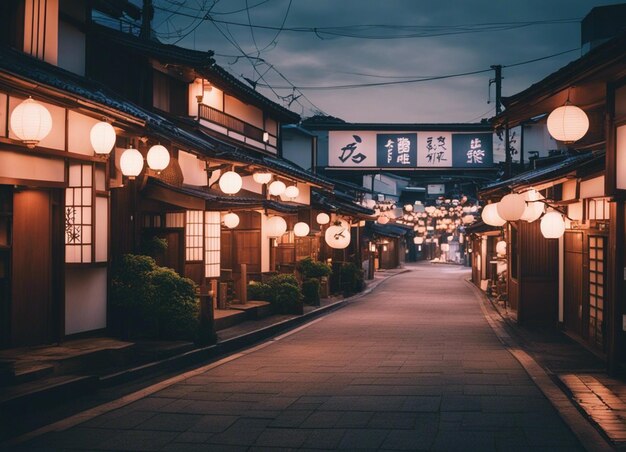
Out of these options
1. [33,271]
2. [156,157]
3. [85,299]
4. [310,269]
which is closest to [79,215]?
[33,271]

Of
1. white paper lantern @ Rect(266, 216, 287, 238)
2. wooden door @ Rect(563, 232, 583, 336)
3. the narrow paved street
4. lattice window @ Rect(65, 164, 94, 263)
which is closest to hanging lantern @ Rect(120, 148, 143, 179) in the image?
lattice window @ Rect(65, 164, 94, 263)

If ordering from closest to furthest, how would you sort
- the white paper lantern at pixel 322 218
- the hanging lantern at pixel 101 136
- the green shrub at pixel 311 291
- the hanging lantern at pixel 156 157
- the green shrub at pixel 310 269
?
the hanging lantern at pixel 101 136 → the hanging lantern at pixel 156 157 → the green shrub at pixel 311 291 → the green shrub at pixel 310 269 → the white paper lantern at pixel 322 218

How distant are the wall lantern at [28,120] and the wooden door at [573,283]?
48.2 feet

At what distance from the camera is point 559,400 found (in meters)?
11.8

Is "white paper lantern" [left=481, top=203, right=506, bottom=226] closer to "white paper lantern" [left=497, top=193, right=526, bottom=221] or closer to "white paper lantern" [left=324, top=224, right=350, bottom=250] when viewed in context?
"white paper lantern" [left=497, top=193, right=526, bottom=221]

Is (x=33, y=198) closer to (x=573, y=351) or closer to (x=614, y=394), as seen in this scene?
(x=614, y=394)

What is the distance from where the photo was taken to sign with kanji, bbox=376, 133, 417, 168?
45.4m

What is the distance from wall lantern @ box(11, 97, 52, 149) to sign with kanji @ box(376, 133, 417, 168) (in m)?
35.0

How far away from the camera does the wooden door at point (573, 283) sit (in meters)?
19.8

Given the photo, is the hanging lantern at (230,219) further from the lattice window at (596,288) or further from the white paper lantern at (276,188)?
the lattice window at (596,288)

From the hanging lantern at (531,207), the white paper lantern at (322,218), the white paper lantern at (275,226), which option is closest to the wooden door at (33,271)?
the hanging lantern at (531,207)

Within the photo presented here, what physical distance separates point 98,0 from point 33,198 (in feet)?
25.5

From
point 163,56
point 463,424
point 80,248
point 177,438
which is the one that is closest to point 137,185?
point 80,248

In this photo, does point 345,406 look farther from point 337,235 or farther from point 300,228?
point 337,235
